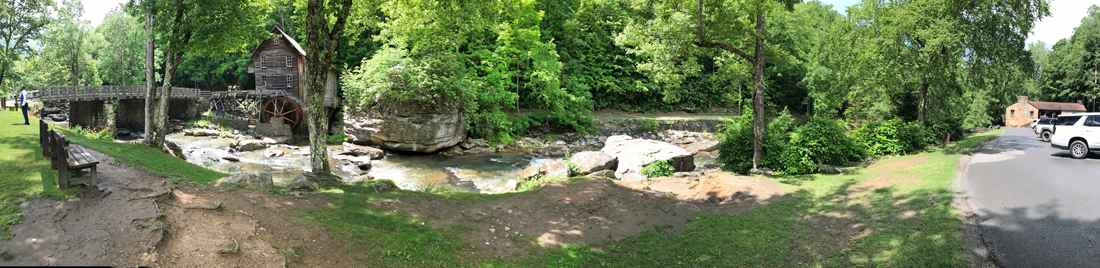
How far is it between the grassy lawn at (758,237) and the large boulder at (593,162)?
19.2ft

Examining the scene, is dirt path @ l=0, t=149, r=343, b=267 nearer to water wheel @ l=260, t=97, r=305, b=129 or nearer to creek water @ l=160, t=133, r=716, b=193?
creek water @ l=160, t=133, r=716, b=193

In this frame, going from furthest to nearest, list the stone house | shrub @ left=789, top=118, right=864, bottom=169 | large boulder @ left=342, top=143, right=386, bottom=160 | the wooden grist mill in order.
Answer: the stone house
the wooden grist mill
large boulder @ left=342, top=143, right=386, bottom=160
shrub @ left=789, top=118, right=864, bottom=169

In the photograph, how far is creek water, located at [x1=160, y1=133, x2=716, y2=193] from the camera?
16.4 m

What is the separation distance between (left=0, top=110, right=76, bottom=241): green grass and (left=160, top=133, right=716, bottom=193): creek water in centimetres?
593

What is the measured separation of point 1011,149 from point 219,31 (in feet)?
82.8

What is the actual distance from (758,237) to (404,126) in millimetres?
17696

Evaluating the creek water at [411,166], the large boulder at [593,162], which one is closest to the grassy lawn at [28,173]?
the creek water at [411,166]

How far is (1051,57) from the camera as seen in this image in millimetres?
51156

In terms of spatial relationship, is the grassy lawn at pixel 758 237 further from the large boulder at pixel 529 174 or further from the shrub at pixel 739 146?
the large boulder at pixel 529 174

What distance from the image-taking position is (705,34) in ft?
48.1

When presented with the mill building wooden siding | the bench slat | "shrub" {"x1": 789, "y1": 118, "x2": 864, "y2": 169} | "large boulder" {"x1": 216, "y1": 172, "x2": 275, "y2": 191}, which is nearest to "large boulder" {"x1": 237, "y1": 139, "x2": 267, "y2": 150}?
the mill building wooden siding

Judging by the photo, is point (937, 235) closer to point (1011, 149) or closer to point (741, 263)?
point (741, 263)

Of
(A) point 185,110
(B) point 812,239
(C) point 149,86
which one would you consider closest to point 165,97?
(C) point 149,86

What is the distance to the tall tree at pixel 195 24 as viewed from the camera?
13.4 metres
